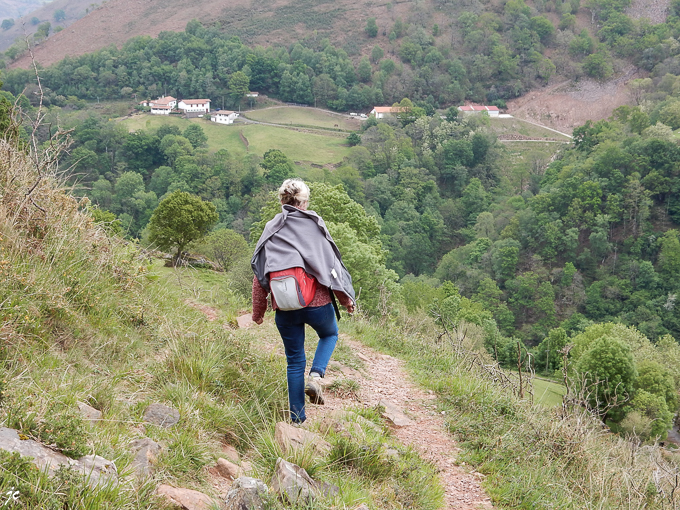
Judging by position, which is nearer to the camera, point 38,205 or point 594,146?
point 38,205

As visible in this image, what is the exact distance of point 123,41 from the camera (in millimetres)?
95188

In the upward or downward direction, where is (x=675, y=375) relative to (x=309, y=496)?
downward

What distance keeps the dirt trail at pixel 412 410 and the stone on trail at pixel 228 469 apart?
2.22ft

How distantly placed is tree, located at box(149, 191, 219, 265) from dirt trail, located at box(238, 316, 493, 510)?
12.9 meters

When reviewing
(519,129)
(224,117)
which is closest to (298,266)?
(224,117)

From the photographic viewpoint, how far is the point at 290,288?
2.92 m

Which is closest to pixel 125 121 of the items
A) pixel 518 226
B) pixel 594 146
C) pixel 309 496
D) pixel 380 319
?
pixel 518 226

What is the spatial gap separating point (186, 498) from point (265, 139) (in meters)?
62.1

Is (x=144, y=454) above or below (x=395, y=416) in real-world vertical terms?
above

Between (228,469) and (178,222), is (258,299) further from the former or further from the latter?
(178,222)

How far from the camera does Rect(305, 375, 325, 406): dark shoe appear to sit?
3470 mm

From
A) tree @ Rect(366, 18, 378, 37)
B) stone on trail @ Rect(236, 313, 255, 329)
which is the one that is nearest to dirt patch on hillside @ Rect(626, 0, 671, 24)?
tree @ Rect(366, 18, 378, 37)

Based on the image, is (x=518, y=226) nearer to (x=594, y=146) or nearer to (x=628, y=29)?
(x=594, y=146)

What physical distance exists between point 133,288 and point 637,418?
59.5 ft
